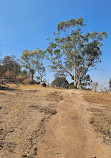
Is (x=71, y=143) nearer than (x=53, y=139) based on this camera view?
Yes

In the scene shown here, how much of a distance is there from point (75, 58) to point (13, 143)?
80.7 ft

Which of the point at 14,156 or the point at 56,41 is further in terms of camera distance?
the point at 56,41

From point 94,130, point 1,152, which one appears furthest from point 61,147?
point 94,130

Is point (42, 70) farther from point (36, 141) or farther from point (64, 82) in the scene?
point (36, 141)

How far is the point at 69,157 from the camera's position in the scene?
2908mm

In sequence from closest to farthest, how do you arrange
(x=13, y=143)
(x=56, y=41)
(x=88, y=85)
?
(x=13, y=143) < (x=56, y=41) < (x=88, y=85)

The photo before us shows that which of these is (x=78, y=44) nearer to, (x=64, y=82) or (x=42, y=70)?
(x=42, y=70)

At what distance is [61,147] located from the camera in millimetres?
3287

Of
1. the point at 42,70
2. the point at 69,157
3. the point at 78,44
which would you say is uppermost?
the point at 78,44

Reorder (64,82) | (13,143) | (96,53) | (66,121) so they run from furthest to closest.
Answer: (64,82), (96,53), (66,121), (13,143)

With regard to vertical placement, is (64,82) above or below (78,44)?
below

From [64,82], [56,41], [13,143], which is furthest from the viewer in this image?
[64,82]

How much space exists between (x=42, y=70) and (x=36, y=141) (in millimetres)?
34425

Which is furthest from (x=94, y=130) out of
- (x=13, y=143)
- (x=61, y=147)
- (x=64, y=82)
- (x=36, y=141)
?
(x=64, y=82)
